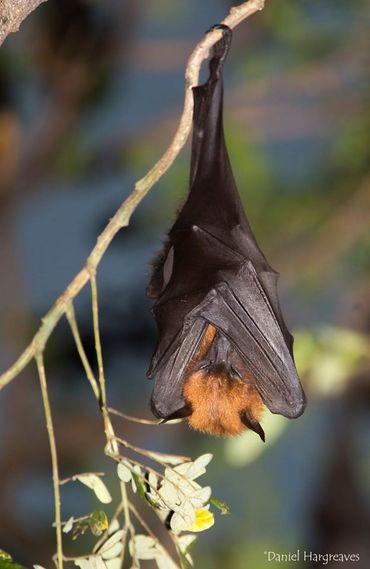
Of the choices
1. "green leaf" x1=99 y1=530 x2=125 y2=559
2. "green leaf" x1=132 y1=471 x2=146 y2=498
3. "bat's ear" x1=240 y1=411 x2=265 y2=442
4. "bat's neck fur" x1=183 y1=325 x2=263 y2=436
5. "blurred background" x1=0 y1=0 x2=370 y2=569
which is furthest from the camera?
"blurred background" x1=0 y1=0 x2=370 y2=569

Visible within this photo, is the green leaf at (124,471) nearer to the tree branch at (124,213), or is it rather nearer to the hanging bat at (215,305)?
the tree branch at (124,213)

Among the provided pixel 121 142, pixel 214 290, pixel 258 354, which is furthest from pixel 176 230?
pixel 121 142

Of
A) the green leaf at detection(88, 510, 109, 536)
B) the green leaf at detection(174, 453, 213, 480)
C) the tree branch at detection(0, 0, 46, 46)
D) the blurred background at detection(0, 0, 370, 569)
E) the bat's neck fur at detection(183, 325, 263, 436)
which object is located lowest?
the green leaf at detection(88, 510, 109, 536)

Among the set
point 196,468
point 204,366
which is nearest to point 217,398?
point 204,366

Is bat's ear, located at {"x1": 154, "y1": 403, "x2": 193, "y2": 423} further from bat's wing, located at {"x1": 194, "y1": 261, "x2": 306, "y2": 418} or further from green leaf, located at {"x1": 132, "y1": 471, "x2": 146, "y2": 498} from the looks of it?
green leaf, located at {"x1": 132, "y1": 471, "x2": 146, "y2": 498}

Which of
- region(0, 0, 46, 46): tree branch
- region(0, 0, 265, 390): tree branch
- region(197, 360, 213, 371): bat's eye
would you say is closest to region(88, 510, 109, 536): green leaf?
region(0, 0, 265, 390): tree branch

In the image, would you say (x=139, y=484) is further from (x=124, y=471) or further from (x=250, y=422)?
(x=250, y=422)

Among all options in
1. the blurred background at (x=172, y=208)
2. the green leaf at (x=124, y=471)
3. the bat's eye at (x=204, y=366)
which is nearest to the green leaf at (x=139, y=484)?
the green leaf at (x=124, y=471)
